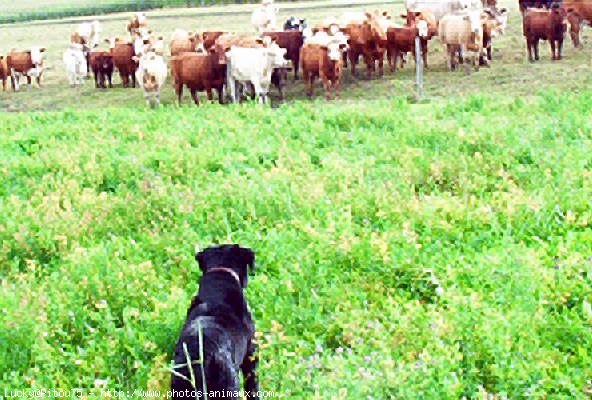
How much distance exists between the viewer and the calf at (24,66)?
19.7 metres

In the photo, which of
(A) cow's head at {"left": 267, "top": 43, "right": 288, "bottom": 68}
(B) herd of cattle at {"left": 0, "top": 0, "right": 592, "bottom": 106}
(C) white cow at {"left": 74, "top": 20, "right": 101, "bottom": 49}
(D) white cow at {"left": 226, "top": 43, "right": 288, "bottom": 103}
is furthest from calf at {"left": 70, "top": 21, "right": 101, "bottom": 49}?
(A) cow's head at {"left": 267, "top": 43, "right": 288, "bottom": 68}

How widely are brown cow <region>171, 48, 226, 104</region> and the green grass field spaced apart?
4.66 metres

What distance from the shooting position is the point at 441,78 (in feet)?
51.0

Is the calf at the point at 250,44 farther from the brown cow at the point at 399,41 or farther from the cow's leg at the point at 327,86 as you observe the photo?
the brown cow at the point at 399,41

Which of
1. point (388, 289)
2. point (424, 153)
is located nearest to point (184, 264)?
point (388, 289)

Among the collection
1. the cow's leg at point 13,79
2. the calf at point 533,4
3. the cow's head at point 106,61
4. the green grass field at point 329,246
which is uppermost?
the calf at point 533,4

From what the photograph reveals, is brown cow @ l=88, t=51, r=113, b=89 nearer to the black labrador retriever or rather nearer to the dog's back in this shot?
the black labrador retriever

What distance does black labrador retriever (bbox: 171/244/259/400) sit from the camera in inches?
143

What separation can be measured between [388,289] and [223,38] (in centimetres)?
1163

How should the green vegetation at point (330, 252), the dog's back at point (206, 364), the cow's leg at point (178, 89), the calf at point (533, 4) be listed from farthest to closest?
the calf at point (533, 4) → the cow's leg at point (178, 89) → the green vegetation at point (330, 252) → the dog's back at point (206, 364)

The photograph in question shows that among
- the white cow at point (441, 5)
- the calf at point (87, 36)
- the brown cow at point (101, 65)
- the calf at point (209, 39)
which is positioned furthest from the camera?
the calf at point (87, 36)

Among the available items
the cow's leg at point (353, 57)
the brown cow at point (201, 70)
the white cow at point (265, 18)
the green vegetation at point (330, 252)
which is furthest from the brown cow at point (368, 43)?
the green vegetation at point (330, 252)

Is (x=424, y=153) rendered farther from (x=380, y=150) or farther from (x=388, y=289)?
(x=388, y=289)

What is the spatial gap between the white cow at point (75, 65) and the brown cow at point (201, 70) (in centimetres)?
415
